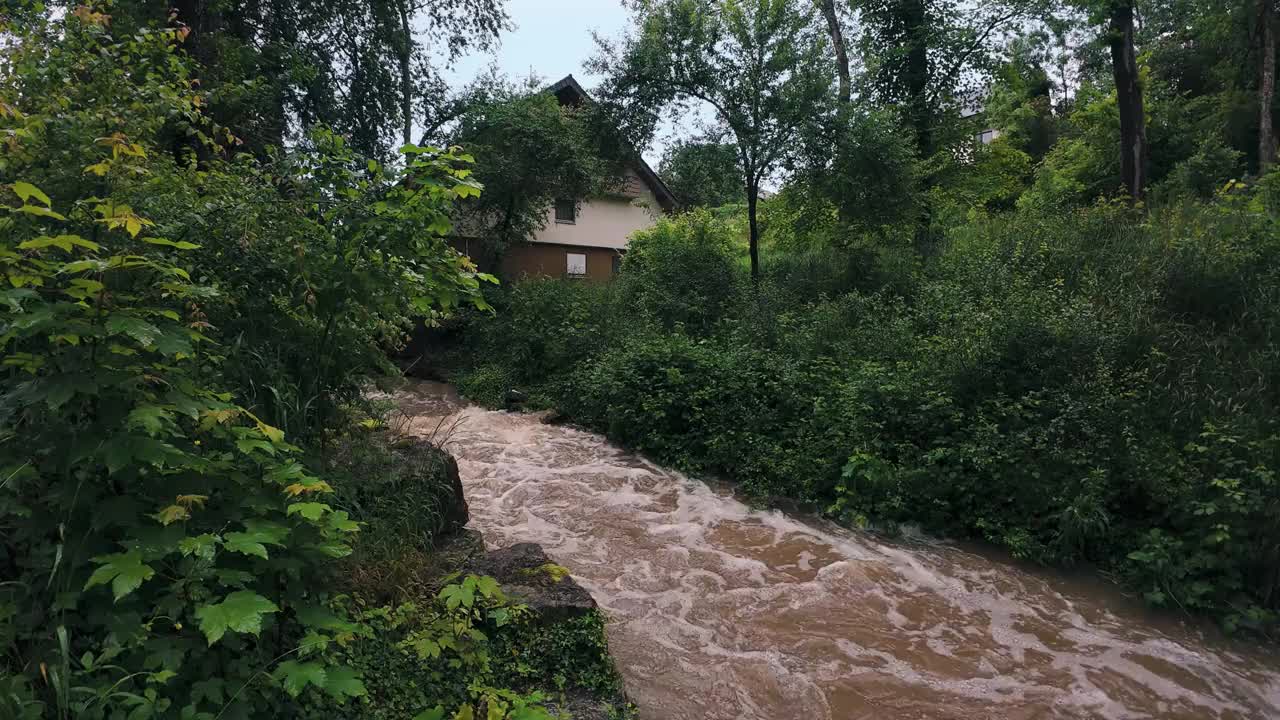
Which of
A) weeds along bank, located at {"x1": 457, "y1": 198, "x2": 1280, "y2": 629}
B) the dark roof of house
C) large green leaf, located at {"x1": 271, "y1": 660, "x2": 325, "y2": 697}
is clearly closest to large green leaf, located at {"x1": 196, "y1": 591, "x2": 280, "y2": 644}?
large green leaf, located at {"x1": 271, "y1": 660, "x2": 325, "y2": 697}

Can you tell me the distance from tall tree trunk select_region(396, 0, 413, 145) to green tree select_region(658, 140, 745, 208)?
699 cm

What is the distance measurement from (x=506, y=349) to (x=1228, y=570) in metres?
12.6

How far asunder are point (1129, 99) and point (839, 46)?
254 inches

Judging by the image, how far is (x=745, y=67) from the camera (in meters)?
13.6

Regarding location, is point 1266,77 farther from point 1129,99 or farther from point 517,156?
point 517,156

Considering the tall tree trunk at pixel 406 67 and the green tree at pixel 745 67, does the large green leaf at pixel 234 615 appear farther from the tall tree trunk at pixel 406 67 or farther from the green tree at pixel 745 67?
the tall tree trunk at pixel 406 67

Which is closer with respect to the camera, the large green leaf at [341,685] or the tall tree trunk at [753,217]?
the large green leaf at [341,685]

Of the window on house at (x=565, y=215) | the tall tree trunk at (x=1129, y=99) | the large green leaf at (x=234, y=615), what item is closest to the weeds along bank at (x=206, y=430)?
the large green leaf at (x=234, y=615)

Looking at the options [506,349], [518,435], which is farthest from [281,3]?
[518,435]

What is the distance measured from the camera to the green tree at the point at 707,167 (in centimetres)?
1387

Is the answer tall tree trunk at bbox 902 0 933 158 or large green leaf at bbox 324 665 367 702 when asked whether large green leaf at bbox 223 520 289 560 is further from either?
tall tree trunk at bbox 902 0 933 158

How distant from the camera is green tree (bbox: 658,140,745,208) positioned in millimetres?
13867

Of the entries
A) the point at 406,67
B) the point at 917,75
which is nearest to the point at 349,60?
the point at 406,67

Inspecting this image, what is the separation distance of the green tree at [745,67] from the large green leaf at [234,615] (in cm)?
1323
